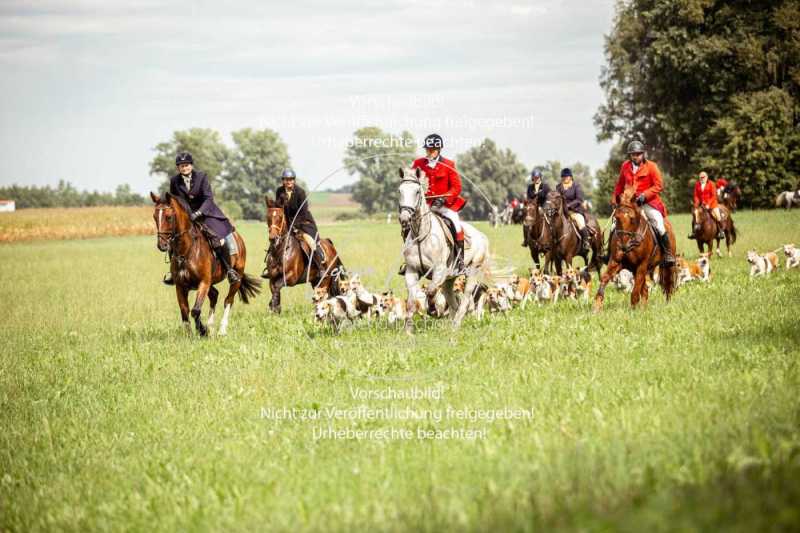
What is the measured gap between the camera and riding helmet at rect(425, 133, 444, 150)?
44.0 ft

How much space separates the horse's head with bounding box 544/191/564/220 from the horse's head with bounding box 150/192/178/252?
31.4ft

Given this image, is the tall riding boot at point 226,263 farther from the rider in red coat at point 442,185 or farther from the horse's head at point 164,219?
the rider in red coat at point 442,185

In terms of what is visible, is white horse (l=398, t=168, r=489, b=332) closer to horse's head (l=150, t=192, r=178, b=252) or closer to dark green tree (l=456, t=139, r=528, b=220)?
horse's head (l=150, t=192, r=178, b=252)

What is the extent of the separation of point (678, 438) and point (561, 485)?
140 cm

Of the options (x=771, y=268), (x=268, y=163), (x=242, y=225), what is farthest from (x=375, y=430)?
(x=242, y=225)

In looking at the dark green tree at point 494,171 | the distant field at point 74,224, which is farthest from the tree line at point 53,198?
the dark green tree at point 494,171

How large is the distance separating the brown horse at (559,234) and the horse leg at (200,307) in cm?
882

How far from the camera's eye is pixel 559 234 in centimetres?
2067

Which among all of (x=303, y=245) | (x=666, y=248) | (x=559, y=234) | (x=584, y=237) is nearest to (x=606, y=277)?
(x=666, y=248)

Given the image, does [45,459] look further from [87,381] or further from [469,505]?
[469,505]

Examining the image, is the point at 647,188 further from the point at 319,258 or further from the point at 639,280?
the point at 319,258

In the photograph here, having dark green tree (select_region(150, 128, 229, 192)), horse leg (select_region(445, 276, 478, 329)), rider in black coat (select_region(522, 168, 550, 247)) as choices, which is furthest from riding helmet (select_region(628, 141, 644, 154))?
dark green tree (select_region(150, 128, 229, 192))

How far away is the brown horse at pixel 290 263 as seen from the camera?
59.8 feet

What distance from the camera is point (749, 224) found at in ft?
132
